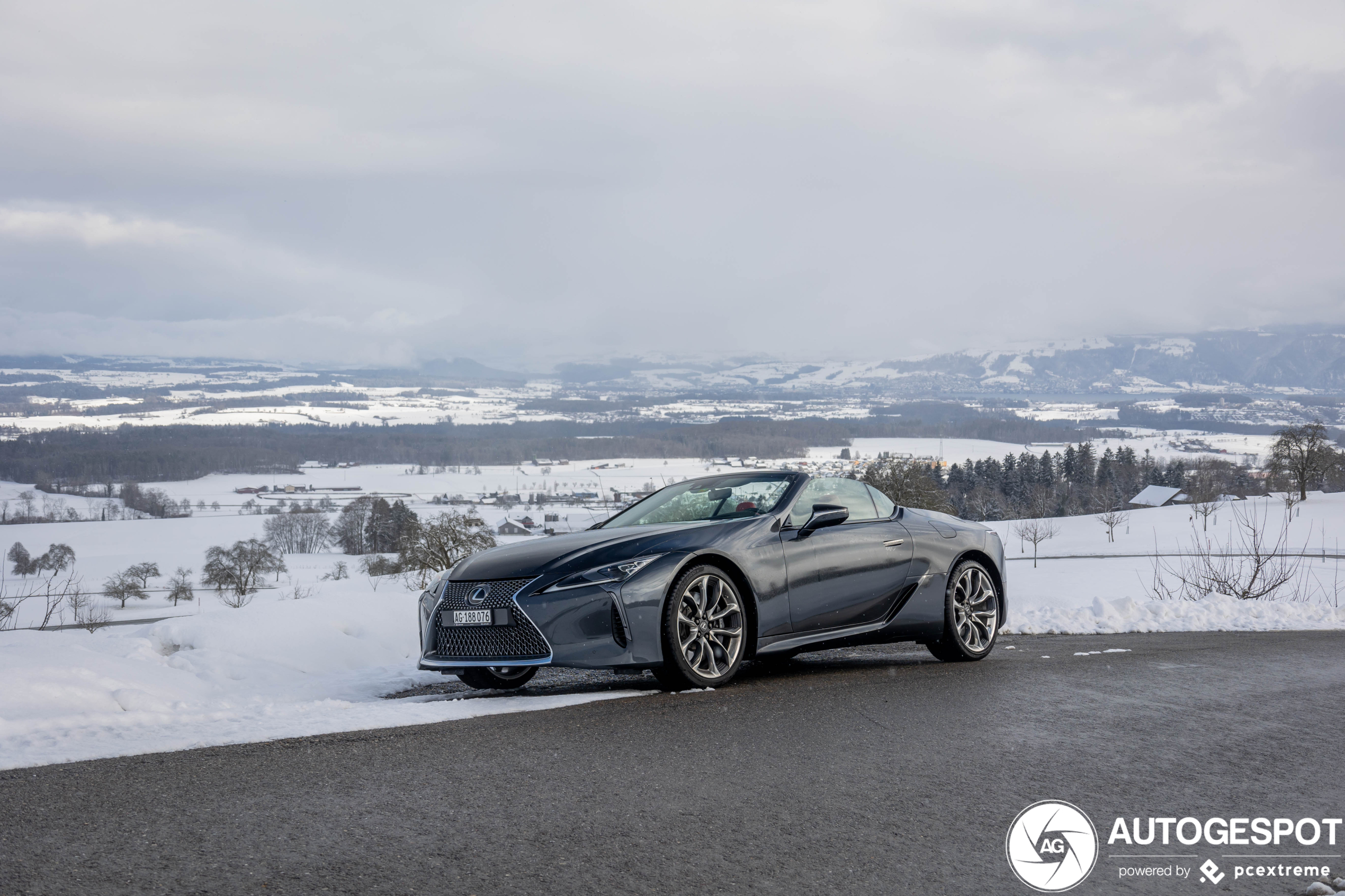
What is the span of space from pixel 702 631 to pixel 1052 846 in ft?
10.1

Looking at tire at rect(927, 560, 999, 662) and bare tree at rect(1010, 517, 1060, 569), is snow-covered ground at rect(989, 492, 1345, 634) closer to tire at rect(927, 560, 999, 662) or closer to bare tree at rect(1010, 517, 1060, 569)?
bare tree at rect(1010, 517, 1060, 569)

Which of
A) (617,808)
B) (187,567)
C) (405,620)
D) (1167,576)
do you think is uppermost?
(617,808)

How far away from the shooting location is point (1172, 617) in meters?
11.4

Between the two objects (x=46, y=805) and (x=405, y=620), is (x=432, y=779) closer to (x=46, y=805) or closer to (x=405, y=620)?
(x=46, y=805)

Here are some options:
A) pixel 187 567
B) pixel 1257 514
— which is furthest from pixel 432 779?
pixel 1257 514

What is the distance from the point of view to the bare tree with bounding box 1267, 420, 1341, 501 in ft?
257

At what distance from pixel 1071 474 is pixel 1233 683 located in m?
124

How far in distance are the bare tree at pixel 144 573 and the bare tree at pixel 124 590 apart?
59cm

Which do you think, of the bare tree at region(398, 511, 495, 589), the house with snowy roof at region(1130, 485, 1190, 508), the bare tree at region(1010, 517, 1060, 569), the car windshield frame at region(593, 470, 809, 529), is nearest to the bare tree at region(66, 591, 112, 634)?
the bare tree at region(398, 511, 495, 589)

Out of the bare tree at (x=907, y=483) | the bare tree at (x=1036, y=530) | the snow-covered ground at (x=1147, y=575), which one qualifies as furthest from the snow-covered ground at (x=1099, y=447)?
the bare tree at (x=907, y=483)

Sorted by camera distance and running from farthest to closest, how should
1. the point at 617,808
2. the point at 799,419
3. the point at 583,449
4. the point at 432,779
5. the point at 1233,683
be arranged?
the point at 799,419, the point at 583,449, the point at 1233,683, the point at 432,779, the point at 617,808

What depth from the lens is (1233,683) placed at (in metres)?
6.89

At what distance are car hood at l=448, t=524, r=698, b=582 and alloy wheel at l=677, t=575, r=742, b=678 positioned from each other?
38 cm

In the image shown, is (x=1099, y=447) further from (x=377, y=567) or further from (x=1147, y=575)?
(x=377, y=567)
